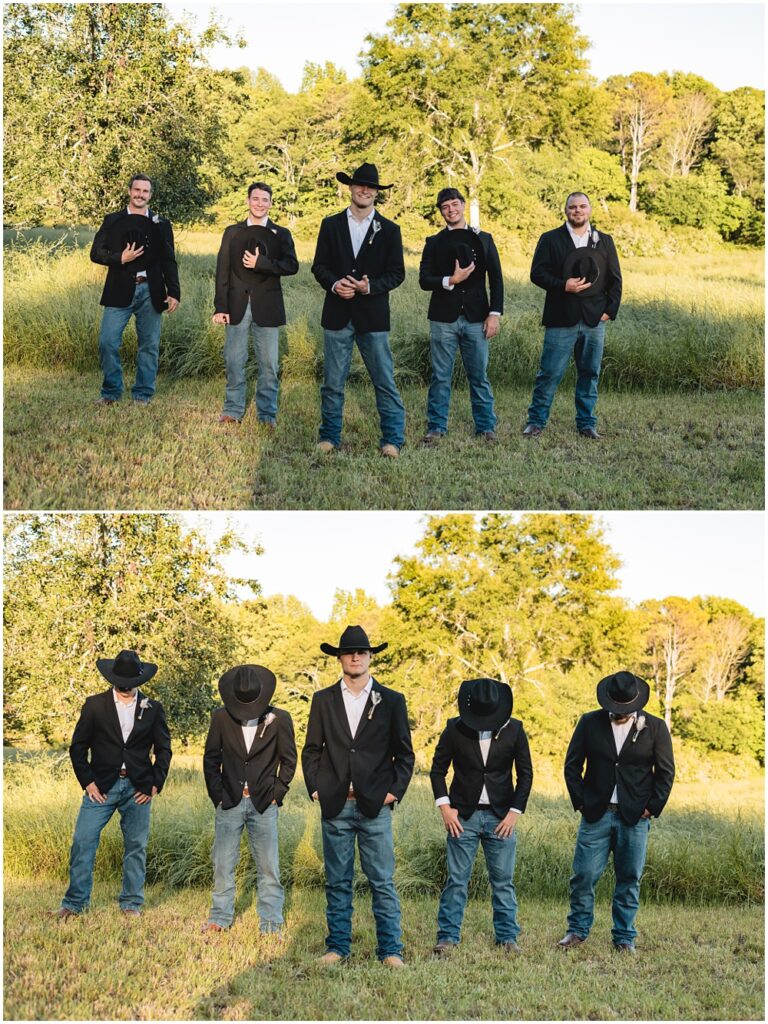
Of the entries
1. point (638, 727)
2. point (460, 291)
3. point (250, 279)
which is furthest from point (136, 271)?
point (638, 727)

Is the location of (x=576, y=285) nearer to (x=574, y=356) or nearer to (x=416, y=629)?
(x=574, y=356)

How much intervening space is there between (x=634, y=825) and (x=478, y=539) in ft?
46.6

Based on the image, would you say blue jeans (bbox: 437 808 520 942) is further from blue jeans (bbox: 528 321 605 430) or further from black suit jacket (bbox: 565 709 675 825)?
blue jeans (bbox: 528 321 605 430)

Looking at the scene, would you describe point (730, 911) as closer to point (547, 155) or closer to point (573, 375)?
point (573, 375)

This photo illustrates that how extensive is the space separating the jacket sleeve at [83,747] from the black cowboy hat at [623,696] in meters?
3.55

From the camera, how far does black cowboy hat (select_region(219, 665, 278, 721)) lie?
6.91 m

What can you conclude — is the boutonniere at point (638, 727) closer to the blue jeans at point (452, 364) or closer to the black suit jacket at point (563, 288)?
the blue jeans at point (452, 364)

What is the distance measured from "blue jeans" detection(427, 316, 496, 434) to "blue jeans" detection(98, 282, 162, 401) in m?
2.70

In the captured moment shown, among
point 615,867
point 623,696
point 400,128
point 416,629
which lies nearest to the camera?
point 623,696

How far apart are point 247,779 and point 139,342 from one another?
486 cm

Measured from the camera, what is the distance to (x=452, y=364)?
955 centimetres

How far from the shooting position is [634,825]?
6871mm

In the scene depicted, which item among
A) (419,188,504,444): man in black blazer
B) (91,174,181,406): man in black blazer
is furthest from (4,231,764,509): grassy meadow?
(419,188,504,444): man in black blazer

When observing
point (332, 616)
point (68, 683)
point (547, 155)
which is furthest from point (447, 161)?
point (68, 683)
